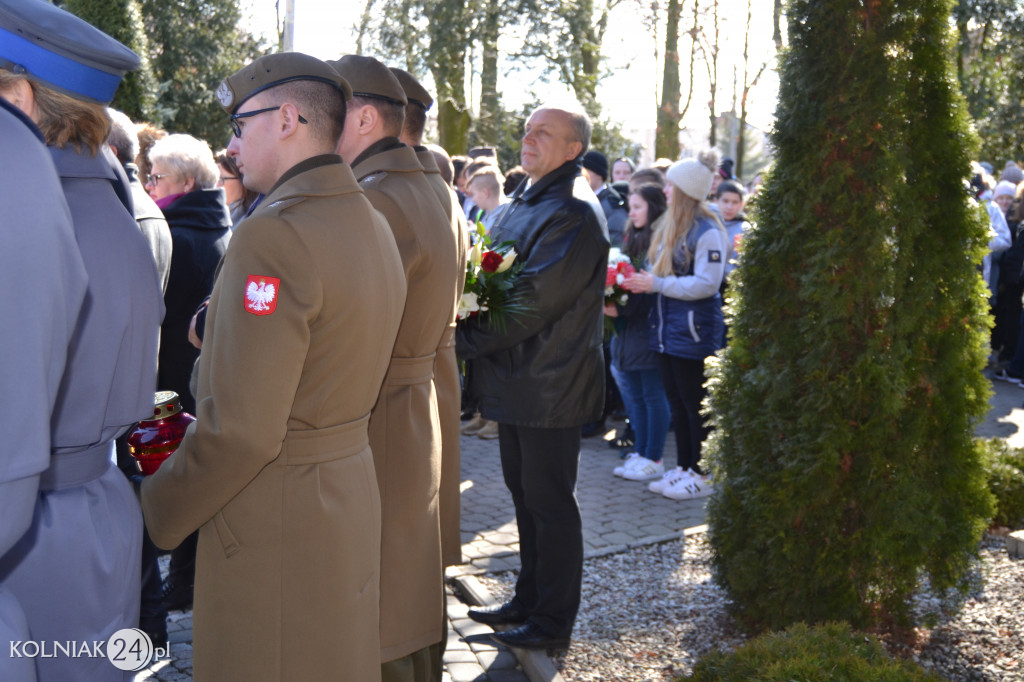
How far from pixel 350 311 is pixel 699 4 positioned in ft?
68.6

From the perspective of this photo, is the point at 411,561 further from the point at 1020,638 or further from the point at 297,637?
the point at 1020,638

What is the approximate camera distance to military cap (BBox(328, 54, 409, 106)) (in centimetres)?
329

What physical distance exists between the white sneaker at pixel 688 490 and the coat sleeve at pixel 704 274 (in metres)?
1.32

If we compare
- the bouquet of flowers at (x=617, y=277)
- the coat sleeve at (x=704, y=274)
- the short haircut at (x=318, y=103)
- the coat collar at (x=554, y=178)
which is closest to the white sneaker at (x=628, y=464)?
Result: the bouquet of flowers at (x=617, y=277)

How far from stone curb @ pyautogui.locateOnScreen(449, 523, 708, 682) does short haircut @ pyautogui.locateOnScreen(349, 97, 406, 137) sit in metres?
2.27

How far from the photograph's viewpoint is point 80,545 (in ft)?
7.19

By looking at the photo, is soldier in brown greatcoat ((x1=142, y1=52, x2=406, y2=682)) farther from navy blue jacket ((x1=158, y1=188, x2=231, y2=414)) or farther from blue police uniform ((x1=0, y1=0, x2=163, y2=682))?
navy blue jacket ((x1=158, y1=188, x2=231, y2=414))

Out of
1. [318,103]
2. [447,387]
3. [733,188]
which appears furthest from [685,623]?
[733,188]

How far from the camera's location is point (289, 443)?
241 cm

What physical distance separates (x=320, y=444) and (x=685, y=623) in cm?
275

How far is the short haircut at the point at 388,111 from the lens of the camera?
132 inches

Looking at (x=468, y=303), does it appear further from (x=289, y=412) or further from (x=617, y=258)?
(x=617, y=258)

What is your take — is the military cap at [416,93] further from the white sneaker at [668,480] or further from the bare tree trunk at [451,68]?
the bare tree trunk at [451,68]

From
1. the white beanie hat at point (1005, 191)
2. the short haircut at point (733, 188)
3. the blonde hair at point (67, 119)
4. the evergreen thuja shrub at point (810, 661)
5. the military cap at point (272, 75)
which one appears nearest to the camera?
the blonde hair at point (67, 119)
